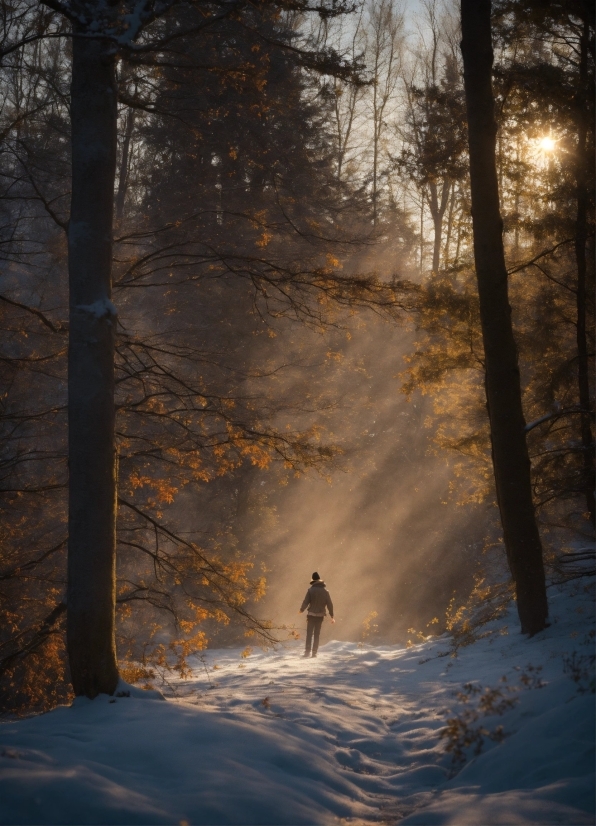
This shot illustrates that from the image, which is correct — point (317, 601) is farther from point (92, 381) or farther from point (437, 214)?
point (437, 214)

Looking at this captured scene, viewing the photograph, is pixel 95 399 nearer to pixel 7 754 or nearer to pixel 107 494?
pixel 107 494

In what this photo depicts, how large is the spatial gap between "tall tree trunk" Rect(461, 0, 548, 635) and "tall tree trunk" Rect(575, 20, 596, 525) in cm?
157

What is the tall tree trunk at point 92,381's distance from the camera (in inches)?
249

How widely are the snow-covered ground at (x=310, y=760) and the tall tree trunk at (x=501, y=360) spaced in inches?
52.0

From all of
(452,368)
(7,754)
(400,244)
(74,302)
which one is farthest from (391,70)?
(7,754)

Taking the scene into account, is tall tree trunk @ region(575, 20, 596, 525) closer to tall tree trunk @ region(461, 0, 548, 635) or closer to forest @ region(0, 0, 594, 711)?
→ forest @ region(0, 0, 594, 711)

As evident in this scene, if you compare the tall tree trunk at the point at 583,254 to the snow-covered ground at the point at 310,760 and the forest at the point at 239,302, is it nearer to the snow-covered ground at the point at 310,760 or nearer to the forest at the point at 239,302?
the forest at the point at 239,302

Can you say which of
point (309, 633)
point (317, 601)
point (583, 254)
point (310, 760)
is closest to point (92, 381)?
point (310, 760)

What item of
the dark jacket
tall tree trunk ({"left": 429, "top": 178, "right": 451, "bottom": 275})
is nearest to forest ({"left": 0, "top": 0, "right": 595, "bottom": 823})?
the dark jacket

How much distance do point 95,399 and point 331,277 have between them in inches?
132

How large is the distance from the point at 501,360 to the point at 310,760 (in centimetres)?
557

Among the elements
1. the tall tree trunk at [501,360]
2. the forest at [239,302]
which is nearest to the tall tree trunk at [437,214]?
the forest at [239,302]

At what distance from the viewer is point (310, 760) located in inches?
192

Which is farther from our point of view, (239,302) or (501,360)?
(239,302)
